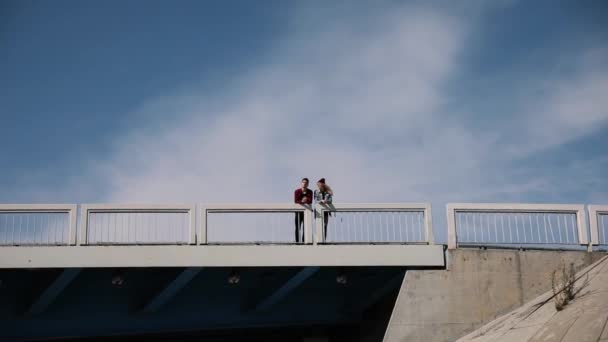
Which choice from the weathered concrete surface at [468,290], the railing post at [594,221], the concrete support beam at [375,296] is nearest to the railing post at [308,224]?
the weathered concrete surface at [468,290]

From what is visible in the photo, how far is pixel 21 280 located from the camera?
1569 cm

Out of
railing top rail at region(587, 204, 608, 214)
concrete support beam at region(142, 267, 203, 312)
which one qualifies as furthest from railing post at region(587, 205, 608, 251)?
concrete support beam at region(142, 267, 203, 312)

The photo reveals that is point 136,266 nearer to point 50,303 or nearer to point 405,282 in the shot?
point 50,303

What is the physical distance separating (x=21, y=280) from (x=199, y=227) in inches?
157

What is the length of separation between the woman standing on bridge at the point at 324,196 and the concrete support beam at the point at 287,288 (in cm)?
82

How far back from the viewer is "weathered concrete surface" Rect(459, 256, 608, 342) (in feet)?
39.5

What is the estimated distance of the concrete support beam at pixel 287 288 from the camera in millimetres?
16016

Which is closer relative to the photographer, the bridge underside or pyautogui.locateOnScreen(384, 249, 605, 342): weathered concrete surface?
pyautogui.locateOnScreen(384, 249, 605, 342): weathered concrete surface

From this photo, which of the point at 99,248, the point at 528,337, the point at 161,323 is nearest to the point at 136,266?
the point at 99,248

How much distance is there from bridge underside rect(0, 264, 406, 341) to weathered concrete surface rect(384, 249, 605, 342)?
108cm

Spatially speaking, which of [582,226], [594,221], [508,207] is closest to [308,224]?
[508,207]

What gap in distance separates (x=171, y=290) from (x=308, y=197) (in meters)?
3.61

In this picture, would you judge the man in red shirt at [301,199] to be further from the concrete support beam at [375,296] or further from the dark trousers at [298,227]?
the concrete support beam at [375,296]

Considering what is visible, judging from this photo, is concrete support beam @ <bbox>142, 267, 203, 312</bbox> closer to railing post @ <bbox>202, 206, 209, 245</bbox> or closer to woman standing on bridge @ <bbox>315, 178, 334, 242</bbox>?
railing post @ <bbox>202, 206, 209, 245</bbox>
